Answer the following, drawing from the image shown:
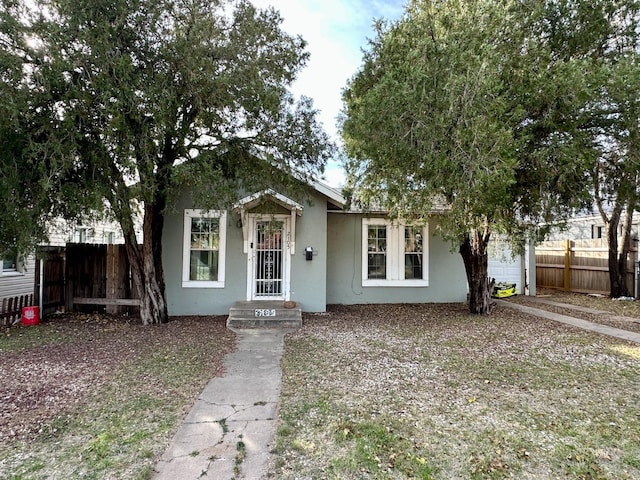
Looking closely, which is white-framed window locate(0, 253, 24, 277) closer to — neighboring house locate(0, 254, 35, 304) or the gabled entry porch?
neighboring house locate(0, 254, 35, 304)

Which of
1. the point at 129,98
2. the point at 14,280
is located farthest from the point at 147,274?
the point at 14,280

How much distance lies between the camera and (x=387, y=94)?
6242 millimetres

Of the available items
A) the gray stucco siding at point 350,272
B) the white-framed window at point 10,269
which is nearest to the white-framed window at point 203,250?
the gray stucco siding at point 350,272

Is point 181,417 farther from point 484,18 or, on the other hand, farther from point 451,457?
point 484,18

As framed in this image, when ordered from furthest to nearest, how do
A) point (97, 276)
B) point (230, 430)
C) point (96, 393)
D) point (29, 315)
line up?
point (97, 276)
point (29, 315)
point (96, 393)
point (230, 430)

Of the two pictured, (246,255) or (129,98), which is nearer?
(129,98)

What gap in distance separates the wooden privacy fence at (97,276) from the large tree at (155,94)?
7.40 feet

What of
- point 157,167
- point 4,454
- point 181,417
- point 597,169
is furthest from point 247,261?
point 597,169

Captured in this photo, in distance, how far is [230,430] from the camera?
3.43 m

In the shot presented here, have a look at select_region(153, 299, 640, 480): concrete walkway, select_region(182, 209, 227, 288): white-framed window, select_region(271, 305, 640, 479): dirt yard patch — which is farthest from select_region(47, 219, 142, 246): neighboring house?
select_region(271, 305, 640, 479): dirt yard patch

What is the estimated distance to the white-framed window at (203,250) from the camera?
30.7 feet

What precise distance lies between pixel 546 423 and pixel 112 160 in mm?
7050

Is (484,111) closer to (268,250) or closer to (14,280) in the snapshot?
(268,250)

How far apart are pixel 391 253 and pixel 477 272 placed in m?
2.52
